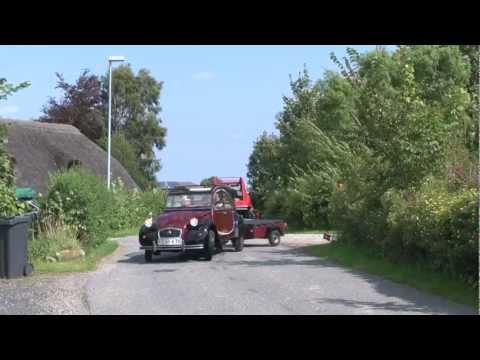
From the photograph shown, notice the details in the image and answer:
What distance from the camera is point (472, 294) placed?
10414 mm

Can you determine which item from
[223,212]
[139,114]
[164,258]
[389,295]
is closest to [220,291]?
[389,295]

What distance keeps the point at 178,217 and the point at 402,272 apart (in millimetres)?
6360

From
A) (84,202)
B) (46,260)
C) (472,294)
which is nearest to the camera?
(472,294)

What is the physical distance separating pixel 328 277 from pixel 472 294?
371 cm

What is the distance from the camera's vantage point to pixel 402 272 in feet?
44.7

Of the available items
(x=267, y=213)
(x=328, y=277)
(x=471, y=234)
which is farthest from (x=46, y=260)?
(x=267, y=213)

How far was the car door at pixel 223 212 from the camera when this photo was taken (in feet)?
62.4

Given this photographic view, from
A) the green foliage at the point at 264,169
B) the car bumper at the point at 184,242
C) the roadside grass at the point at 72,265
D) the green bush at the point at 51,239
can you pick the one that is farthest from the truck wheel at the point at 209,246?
the green foliage at the point at 264,169

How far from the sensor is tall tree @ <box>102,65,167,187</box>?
70938 millimetres

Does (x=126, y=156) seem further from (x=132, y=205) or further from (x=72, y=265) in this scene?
(x=72, y=265)

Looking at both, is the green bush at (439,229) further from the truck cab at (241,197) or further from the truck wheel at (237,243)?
the truck cab at (241,197)

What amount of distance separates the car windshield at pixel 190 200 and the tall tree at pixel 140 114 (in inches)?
2006

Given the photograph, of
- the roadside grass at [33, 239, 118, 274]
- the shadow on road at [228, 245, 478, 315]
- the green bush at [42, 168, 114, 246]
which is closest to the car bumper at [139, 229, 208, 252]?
the shadow on road at [228, 245, 478, 315]
